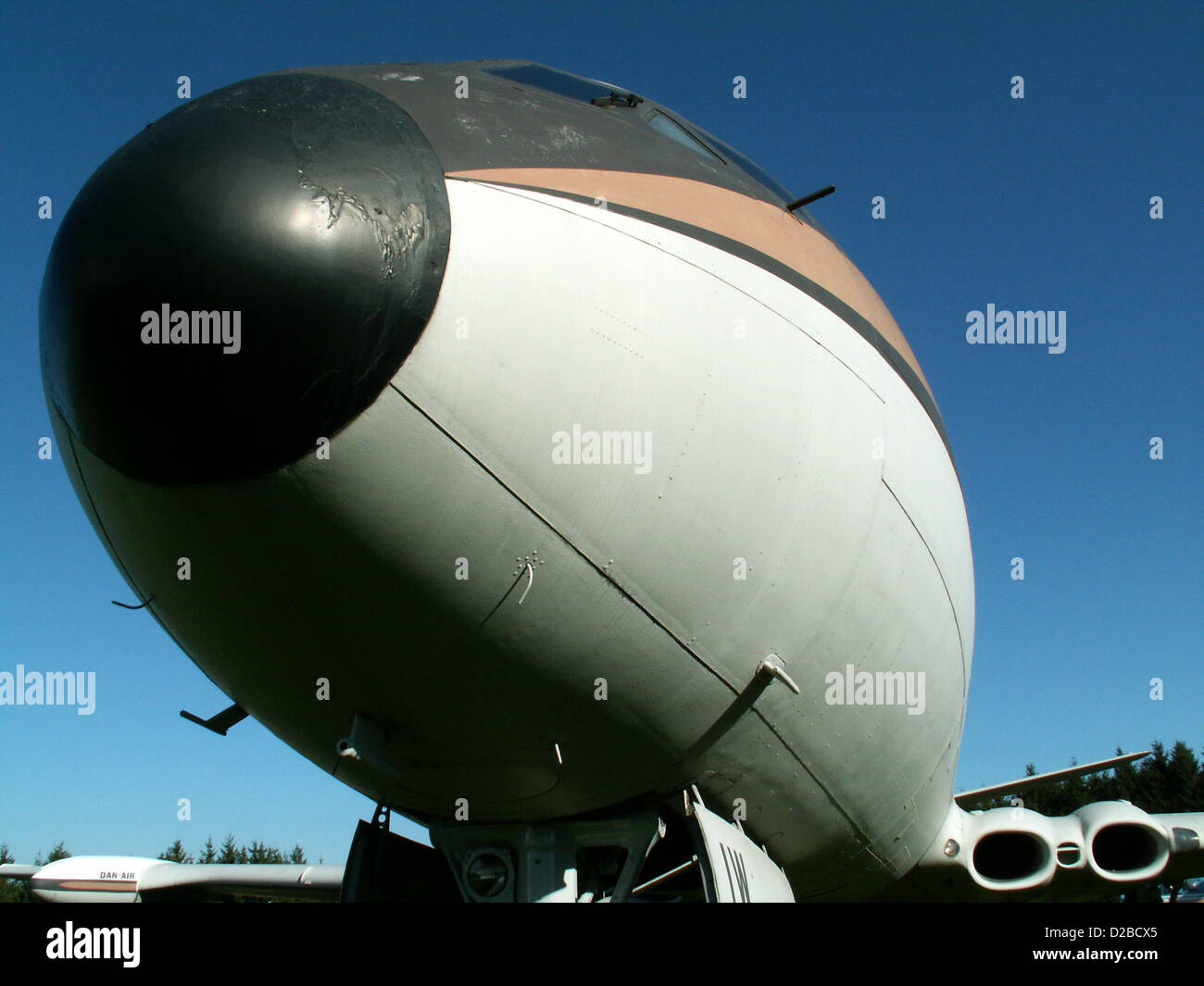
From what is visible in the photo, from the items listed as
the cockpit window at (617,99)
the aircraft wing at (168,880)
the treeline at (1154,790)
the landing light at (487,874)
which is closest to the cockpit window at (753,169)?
the cockpit window at (617,99)

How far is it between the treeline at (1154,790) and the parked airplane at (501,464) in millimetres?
36693

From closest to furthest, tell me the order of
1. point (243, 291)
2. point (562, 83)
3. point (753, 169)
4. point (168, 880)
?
point (243, 291), point (562, 83), point (753, 169), point (168, 880)

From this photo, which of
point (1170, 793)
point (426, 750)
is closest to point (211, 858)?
Answer: point (426, 750)

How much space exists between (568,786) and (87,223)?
2.58 m

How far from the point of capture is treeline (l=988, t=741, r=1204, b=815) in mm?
36750

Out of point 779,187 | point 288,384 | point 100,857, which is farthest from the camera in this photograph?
point 100,857

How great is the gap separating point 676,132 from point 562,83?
0.58 metres

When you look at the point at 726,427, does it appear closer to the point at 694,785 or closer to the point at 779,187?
the point at 694,785

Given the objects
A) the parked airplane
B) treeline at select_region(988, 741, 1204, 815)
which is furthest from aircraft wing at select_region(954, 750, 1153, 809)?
treeline at select_region(988, 741, 1204, 815)

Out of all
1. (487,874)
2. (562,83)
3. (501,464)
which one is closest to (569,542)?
(501,464)

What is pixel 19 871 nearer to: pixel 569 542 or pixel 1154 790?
pixel 569 542

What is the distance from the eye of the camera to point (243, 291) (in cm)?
286
